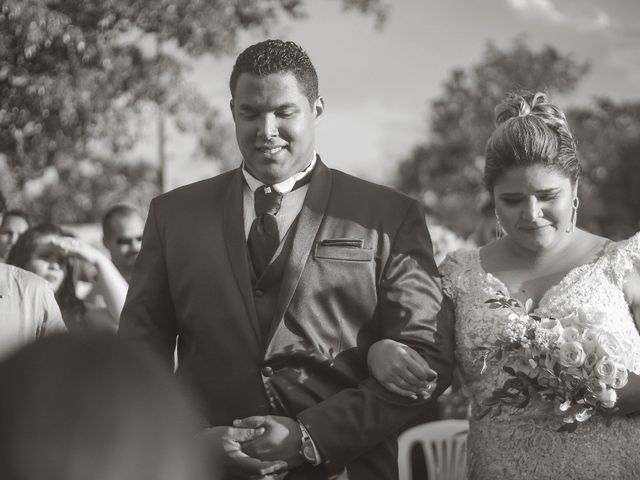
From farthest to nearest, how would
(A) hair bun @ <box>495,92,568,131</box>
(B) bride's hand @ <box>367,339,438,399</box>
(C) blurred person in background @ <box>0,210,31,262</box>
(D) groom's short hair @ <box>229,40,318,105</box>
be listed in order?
(C) blurred person in background @ <box>0,210,31,262</box> < (A) hair bun @ <box>495,92,568,131</box> < (D) groom's short hair @ <box>229,40,318,105</box> < (B) bride's hand @ <box>367,339,438,399</box>

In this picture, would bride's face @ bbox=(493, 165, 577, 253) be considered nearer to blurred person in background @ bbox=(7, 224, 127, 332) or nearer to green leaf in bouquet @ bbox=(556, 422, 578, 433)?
green leaf in bouquet @ bbox=(556, 422, 578, 433)

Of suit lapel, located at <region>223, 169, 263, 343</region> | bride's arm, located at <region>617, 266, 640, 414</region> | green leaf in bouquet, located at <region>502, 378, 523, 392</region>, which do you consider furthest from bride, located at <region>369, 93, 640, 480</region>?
suit lapel, located at <region>223, 169, 263, 343</region>

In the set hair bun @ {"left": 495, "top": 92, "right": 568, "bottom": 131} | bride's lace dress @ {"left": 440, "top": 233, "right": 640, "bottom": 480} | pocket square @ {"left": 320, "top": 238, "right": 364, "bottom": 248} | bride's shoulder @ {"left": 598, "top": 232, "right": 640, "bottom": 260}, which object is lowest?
bride's lace dress @ {"left": 440, "top": 233, "right": 640, "bottom": 480}

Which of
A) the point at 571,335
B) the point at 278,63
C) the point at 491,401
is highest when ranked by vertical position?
the point at 278,63

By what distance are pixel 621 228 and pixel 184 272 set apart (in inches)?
321

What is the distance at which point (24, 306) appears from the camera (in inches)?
138

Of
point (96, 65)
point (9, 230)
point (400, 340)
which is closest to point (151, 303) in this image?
point (400, 340)

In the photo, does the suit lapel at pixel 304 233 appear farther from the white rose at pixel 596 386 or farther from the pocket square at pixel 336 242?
the white rose at pixel 596 386

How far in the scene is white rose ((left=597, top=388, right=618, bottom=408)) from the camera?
3.15 meters

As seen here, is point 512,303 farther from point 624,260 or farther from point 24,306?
point 24,306

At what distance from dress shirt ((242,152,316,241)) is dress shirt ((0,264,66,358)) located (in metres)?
0.91

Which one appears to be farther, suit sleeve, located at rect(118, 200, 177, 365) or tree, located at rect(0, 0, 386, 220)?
tree, located at rect(0, 0, 386, 220)

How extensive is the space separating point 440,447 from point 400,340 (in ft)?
7.23

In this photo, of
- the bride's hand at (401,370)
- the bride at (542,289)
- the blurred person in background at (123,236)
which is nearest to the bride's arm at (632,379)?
the bride at (542,289)
